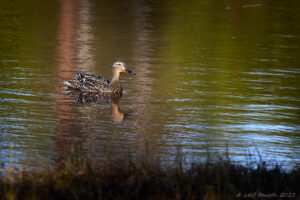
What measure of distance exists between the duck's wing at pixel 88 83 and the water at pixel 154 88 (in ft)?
1.77

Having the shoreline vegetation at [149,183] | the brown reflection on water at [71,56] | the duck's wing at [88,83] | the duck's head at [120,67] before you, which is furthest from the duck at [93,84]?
the shoreline vegetation at [149,183]

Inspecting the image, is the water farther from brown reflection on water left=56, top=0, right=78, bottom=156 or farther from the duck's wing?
the duck's wing

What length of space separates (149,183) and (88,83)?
929 centimetres

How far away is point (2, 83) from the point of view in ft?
56.4

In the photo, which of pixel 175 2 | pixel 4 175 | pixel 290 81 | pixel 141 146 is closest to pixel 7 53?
pixel 290 81

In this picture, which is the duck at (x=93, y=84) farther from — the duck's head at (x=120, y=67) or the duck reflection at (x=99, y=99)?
the duck's head at (x=120, y=67)

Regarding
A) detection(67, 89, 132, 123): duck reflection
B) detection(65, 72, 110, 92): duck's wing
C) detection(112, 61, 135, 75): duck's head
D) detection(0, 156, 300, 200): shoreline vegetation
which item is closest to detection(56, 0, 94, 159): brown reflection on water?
detection(67, 89, 132, 123): duck reflection

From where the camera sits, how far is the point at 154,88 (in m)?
17.2

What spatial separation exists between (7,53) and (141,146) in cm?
1226

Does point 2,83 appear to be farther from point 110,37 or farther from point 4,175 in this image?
point 110,37

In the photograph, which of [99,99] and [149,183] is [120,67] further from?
[149,183]

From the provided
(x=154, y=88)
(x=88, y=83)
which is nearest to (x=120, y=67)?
(x=88, y=83)

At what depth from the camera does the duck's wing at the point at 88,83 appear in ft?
55.8

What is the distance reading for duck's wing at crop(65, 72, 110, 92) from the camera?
17000 mm
